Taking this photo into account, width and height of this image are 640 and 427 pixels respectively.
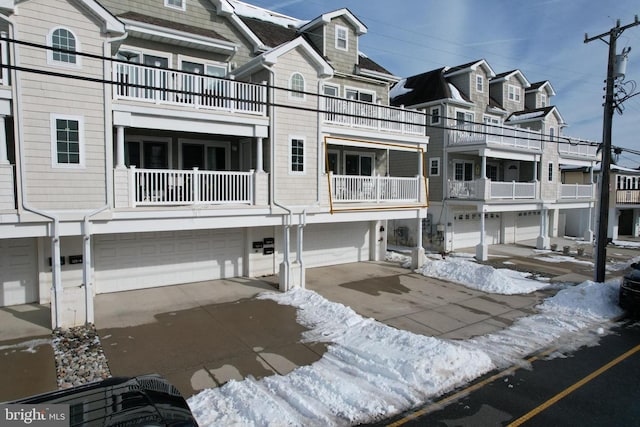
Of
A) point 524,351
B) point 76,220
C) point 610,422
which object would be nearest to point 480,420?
point 610,422

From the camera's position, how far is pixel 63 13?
959 centimetres

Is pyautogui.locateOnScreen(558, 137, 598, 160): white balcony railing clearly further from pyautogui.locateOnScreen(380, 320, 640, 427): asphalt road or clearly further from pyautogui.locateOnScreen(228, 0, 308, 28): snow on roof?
pyautogui.locateOnScreen(380, 320, 640, 427): asphalt road

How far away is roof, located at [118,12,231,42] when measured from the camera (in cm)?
1286

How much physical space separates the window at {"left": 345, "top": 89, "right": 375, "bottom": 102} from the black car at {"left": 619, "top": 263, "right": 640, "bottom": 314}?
12.1 metres

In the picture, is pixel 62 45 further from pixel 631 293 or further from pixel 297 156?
pixel 631 293

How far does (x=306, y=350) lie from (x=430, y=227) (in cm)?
1649

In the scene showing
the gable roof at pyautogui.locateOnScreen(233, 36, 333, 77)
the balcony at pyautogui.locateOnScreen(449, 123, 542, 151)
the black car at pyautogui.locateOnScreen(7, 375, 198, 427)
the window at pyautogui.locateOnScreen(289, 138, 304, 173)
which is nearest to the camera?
the black car at pyautogui.locateOnScreen(7, 375, 198, 427)

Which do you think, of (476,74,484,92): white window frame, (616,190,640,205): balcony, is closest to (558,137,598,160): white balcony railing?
(616,190,640,205): balcony

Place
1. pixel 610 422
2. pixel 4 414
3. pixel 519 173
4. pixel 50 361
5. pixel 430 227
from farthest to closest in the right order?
pixel 519 173
pixel 430 227
pixel 50 361
pixel 610 422
pixel 4 414

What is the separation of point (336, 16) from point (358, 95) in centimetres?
357

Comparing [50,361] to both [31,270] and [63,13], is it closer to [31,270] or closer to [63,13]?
[31,270]

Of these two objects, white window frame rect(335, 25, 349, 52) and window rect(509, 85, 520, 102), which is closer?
white window frame rect(335, 25, 349, 52)

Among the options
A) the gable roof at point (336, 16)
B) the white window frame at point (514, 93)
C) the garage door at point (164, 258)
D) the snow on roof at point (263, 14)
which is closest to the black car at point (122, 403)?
the garage door at point (164, 258)

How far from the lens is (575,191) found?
88.1ft
